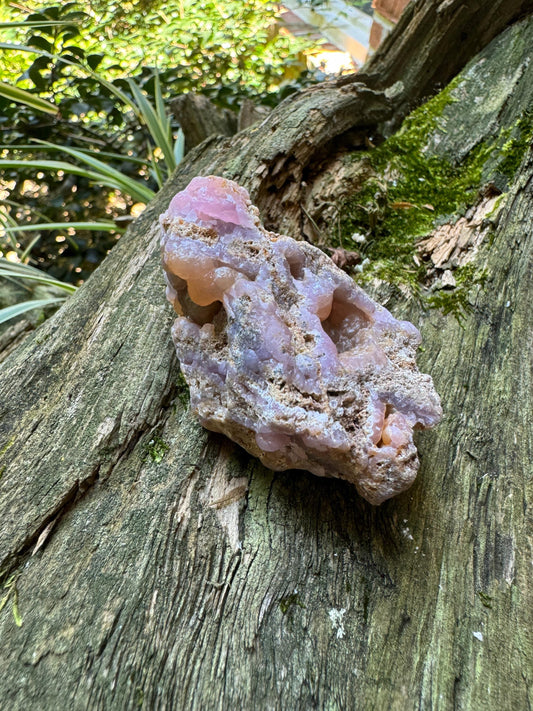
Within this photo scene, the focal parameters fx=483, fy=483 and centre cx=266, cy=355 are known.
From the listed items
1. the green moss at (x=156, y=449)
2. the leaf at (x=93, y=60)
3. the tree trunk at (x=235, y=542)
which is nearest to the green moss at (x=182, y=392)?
the tree trunk at (x=235, y=542)

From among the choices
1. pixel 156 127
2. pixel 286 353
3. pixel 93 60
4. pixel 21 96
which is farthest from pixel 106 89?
pixel 286 353

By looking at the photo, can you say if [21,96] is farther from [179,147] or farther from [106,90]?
[106,90]

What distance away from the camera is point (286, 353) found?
3.52ft

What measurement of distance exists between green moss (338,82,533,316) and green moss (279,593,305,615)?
100cm

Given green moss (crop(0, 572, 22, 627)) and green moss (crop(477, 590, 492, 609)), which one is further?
green moss (crop(477, 590, 492, 609))

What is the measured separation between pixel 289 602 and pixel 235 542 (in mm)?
175

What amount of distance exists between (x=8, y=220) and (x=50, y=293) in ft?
1.62

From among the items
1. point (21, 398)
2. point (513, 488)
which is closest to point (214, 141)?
point (21, 398)

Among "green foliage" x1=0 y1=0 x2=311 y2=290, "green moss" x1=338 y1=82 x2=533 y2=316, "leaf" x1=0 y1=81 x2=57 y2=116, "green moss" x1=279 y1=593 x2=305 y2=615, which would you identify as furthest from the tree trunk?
"green foliage" x1=0 y1=0 x2=311 y2=290

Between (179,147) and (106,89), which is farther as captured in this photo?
(106,89)

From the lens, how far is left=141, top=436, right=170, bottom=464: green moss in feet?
4.09

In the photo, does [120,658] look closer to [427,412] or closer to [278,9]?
[427,412]

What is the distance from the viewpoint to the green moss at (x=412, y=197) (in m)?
1.67

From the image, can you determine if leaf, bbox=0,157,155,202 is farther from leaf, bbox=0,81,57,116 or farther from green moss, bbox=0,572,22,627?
green moss, bbox=0,572,22,627
